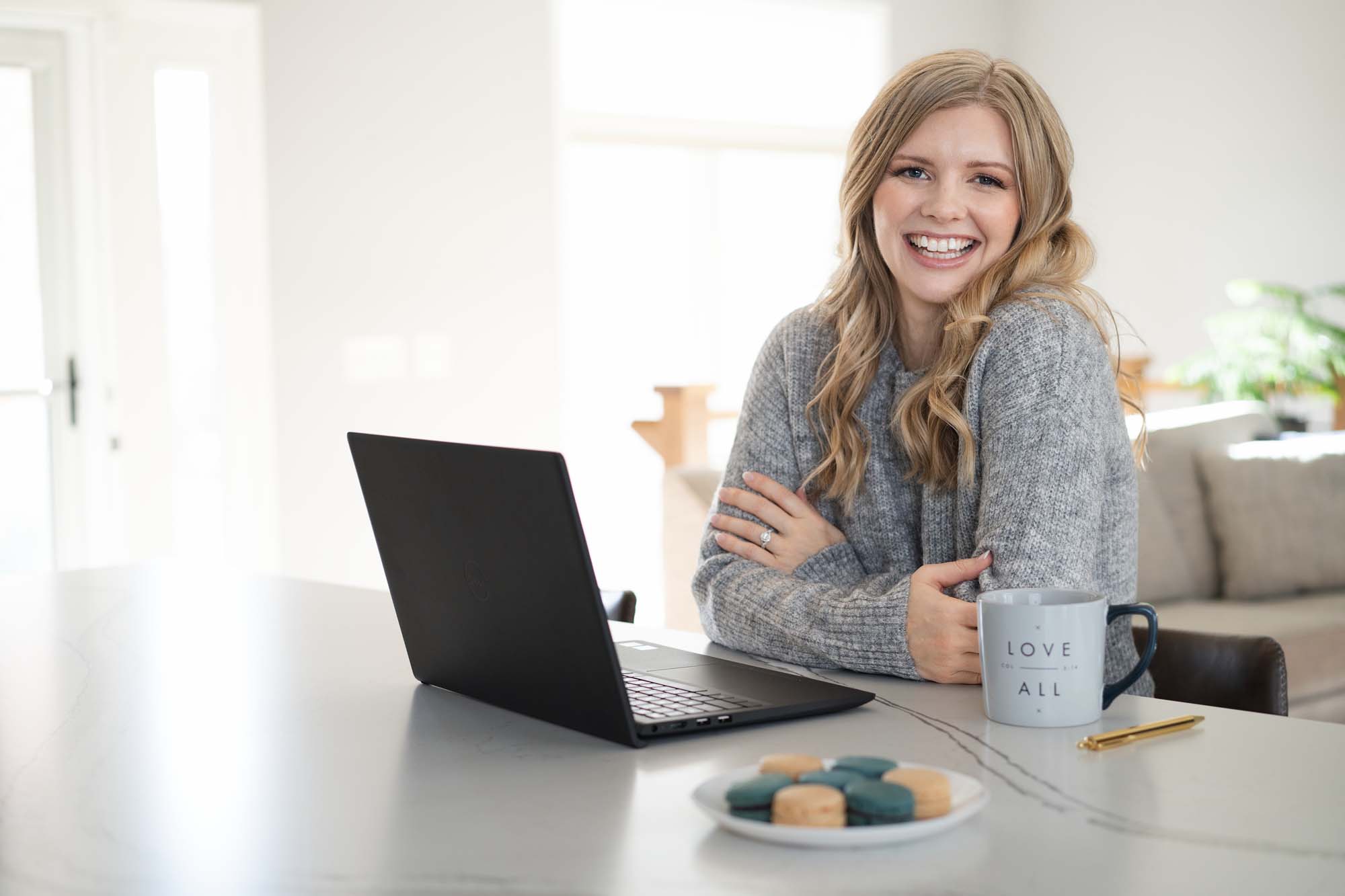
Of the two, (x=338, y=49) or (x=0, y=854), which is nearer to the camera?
(x=0, y=854)

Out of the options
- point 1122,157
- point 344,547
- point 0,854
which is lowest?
point 344,547

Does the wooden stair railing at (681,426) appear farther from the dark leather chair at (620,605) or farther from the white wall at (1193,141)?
the dark leather chair at (620,605)

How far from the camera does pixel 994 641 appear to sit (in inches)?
37.3

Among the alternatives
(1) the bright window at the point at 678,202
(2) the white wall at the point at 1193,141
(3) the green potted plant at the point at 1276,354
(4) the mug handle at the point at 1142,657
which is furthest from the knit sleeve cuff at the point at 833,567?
(2) the white wall at the point at 1193,141

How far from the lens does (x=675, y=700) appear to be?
3.30 ft

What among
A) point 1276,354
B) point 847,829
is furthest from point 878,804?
point 1276,354

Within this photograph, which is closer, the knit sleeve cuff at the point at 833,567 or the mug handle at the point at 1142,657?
the mug handle at the point at 1142,657

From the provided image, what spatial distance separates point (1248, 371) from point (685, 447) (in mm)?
1912

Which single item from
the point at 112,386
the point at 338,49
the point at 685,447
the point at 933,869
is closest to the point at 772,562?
the point at 933,869

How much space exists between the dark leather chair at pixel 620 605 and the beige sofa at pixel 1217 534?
141 cm

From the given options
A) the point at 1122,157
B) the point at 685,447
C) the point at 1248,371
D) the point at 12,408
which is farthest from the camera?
the point at 1122,157

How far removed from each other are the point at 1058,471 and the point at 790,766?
595mm

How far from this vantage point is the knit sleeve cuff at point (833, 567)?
144cm

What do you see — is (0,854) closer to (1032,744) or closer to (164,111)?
(1032,744)
